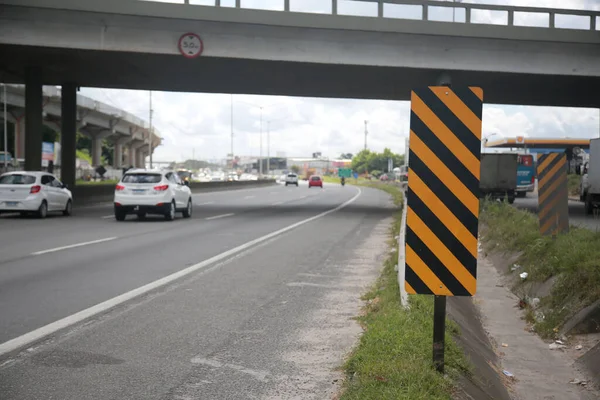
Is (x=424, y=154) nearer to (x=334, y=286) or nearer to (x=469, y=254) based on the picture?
(x=469, y=254)

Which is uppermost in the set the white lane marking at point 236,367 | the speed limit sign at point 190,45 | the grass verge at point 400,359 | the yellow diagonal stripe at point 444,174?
the speed limit sign at point 190,45

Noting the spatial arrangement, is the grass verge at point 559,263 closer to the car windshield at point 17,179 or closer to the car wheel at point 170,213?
the car wheel at point 170,213

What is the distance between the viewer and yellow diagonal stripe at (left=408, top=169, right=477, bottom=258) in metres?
5.16

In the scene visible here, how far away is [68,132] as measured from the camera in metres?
35.5

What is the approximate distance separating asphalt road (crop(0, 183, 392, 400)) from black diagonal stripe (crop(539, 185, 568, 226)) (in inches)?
145

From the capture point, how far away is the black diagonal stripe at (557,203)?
12336mm

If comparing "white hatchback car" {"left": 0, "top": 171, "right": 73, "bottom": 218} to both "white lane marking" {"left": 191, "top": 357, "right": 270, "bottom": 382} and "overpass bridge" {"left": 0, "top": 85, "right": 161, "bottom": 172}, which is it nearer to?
"white lane marking" {"left": 191, "top": 357, "right": 270, "bottom": 382}

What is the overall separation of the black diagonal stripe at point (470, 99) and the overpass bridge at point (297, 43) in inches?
840

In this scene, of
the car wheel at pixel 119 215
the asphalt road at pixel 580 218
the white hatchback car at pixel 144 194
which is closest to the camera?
the asphalt road at pixel 580 218

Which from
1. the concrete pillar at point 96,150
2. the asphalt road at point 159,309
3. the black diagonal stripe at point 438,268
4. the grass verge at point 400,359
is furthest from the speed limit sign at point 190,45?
the concrete pillar at point 96,150

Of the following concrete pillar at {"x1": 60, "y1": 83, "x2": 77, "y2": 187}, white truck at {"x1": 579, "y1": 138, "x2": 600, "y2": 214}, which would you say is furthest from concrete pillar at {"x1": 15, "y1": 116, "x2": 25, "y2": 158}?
white truck at {"x1": 579, "y1": 138, "x2": 600, "y2": 214}

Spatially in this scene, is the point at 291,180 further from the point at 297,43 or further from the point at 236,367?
→ the point at 236,367

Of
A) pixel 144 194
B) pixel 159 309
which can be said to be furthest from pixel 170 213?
pixel 159 309

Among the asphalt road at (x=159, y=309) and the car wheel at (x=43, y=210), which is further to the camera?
the car wheel at (x=43, y=210)
